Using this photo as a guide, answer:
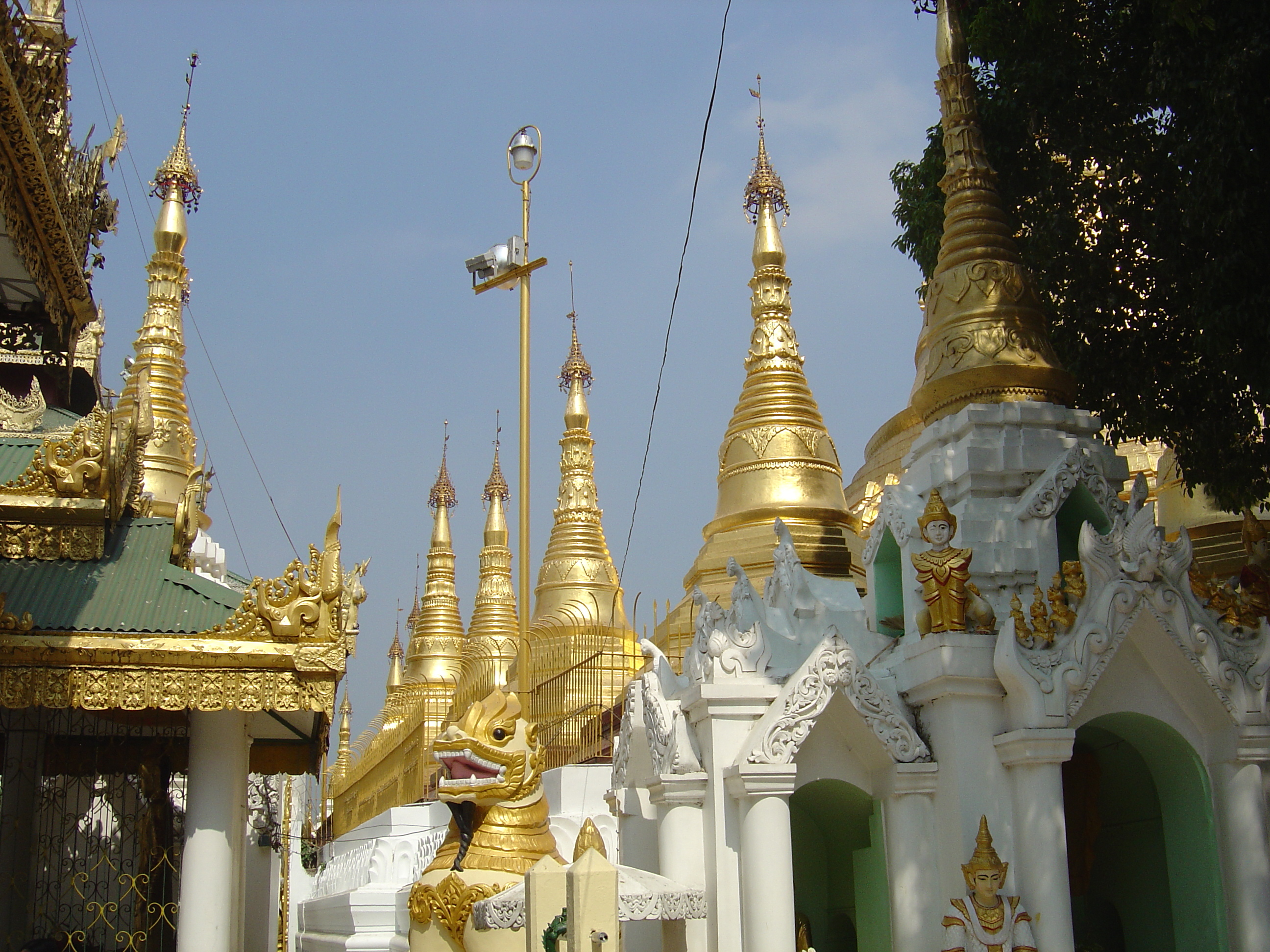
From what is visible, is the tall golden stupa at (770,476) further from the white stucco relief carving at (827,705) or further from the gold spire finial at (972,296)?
the white stucco relief carving at (827,705)

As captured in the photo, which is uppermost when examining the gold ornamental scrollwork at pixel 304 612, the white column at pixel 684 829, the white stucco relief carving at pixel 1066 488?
the white stucco relief carving at pixel 1066 488

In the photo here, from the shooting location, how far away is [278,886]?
16.2m

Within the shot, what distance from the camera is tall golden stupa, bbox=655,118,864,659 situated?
53.1 ft

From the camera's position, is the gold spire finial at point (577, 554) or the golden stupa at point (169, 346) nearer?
the golden stupa at point (169, 346)

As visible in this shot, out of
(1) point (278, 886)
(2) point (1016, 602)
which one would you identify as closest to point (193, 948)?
(2) point (1016, 602)

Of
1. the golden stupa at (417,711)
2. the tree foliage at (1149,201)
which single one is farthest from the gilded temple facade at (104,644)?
the golden stupa at (417,711)

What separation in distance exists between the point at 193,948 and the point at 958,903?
192 inches

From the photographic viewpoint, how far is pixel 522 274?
1054cm

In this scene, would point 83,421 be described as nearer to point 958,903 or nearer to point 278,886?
point 958,903

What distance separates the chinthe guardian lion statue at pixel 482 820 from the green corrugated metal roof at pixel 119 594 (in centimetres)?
189

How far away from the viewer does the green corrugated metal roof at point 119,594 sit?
870 centimetres

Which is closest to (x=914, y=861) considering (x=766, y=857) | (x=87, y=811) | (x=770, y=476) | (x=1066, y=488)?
(x=766, y=857)

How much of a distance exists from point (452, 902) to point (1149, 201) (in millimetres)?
8375

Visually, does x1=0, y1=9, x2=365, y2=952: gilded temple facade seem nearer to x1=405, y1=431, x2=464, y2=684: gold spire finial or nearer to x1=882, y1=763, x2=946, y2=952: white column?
x1=882, y1=763, x2=946, y2=952: white column
